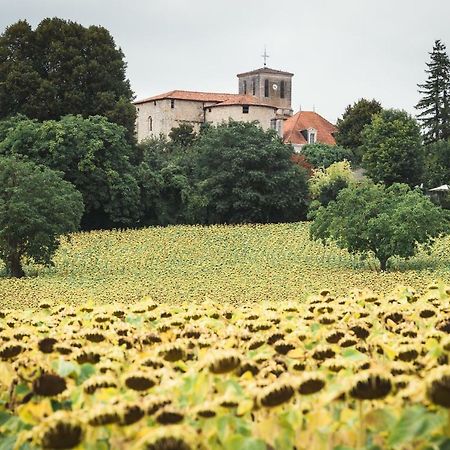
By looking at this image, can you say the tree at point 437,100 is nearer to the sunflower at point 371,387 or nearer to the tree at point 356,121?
the tree at point 356,121

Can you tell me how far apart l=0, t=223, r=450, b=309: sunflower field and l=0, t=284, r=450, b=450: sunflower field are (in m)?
5.81

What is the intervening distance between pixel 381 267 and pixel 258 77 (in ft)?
232

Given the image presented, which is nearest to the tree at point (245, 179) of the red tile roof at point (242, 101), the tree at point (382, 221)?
the tree at point (382, 221)

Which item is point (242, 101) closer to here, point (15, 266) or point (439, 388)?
point (15, 266)

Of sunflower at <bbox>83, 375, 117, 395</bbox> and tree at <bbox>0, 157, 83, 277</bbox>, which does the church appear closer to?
tree at <bbox>0, 157, 83, 277</bbox>

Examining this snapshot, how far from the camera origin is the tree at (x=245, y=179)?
133 feet

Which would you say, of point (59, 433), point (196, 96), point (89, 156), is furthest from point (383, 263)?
point (196, 96)

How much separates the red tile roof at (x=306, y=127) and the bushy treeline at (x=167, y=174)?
3066 centimetres

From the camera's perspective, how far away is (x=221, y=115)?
69.9 metres

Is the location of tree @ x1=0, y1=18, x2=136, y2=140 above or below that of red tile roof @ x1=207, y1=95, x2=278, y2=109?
below

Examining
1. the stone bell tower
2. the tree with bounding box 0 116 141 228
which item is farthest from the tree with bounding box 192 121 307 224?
the stone bell tower

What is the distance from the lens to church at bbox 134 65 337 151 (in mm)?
68438

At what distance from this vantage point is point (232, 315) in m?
5.04

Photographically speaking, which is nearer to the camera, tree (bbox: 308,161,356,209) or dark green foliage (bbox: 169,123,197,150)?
tree (bbox: 308,161,356,209)
